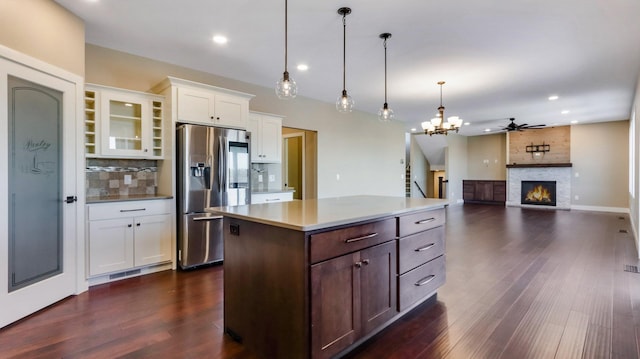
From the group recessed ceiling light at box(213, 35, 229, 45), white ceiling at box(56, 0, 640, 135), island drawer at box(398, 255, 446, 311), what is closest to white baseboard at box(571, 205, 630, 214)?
white ceiling at box(56, 0, 640, 135)

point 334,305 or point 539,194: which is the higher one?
point 539,194

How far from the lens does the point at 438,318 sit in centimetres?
242

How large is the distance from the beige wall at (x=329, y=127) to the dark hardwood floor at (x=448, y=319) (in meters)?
2.43

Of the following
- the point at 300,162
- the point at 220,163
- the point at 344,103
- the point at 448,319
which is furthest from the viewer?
the point at 300,162

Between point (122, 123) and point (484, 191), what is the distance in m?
11.3

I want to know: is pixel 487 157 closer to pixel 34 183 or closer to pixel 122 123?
pixel 122 123

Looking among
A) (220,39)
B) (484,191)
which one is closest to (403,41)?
(220,39)

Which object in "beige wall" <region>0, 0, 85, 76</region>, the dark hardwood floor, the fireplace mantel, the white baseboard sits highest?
"beige wall" <region>0, 0, 85, 76</region>

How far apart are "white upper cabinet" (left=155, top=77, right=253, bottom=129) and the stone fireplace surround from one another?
381 inches

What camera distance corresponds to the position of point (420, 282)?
2.47 m

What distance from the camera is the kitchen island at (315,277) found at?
164 cm

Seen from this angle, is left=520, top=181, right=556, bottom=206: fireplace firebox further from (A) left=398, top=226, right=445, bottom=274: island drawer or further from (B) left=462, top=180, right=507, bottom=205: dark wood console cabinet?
(A) left=398, top=226, right=445, bottom=274: island drawer

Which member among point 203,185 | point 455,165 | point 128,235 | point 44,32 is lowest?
point 128,235

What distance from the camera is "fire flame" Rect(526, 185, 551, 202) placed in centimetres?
988
